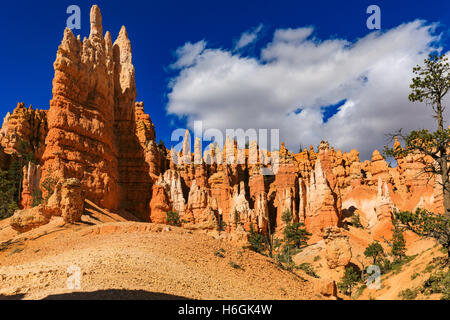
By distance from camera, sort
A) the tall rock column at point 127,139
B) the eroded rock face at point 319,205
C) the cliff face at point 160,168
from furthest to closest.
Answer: the eroded rock face at point 319,205 < the tall rock column at point 127,139 < the cliff face at point 160,168

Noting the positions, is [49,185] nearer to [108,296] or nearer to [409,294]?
[108,296]

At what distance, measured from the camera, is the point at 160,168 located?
68312 millimetres

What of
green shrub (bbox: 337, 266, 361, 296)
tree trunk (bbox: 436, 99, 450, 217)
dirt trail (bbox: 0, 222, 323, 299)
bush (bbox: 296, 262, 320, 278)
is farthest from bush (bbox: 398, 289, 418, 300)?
green shrub (bbox: 337, 266, 361, 296)

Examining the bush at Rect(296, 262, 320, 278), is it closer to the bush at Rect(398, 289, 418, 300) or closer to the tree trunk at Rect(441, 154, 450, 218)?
the bush at Rect(398, 289, 418, 300)

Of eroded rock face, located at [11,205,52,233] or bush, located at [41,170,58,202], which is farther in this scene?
bush, located at [41,170,58,202]

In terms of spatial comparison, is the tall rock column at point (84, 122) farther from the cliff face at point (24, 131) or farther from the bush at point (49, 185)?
the cliff face at point (24, 131)

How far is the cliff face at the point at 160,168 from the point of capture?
36.9 metres

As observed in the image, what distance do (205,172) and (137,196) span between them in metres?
32.6

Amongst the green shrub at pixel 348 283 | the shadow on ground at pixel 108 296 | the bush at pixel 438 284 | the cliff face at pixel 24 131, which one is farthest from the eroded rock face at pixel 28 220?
the cliff face at pixel 24 131

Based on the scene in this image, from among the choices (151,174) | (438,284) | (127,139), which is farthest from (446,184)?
(151,174)

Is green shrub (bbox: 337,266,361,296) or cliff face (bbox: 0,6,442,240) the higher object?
cliff face (bbox: 0,6,442,240)

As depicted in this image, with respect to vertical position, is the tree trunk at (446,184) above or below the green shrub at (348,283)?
above

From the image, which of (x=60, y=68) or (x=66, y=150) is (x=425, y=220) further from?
(x=60, y=68)

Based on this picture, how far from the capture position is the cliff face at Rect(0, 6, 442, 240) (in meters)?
36.9
